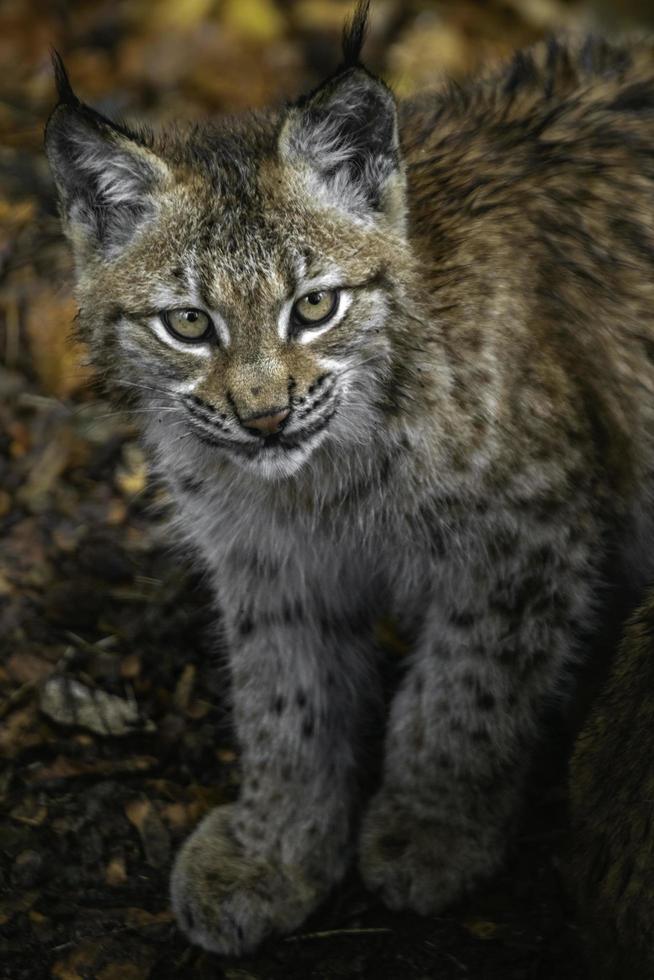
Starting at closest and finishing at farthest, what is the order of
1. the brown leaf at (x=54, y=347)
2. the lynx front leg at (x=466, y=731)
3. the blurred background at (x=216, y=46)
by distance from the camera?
the lynx front leg at (x=466, y=731)
the brown leaf at (x=54, y=347)
the blurred background at (x=216, y=46)

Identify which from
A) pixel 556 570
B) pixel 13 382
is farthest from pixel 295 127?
pixel 13 382

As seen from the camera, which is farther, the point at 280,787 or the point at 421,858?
the point at 280,787

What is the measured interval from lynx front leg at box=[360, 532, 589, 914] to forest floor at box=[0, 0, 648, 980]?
12 centimetres

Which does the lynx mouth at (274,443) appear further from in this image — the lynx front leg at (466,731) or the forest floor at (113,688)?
the lynx front leg at (466,731)

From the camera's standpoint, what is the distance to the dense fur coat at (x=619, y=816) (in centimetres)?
296

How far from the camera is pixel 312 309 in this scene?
3.40 m

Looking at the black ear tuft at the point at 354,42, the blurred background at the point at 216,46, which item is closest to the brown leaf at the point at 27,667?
the black ear tuft at the point at 354,42

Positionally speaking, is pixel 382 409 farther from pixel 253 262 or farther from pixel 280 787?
pixel 280 787

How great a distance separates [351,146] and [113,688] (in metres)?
2.12

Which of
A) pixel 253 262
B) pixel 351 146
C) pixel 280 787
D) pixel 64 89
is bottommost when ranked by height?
pixel 280 787

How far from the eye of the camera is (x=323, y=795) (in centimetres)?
418

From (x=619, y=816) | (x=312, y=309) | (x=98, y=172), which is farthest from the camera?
(x=98, y=172)

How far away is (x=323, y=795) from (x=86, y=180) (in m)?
1.98

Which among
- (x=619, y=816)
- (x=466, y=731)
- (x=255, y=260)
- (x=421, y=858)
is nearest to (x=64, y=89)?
(x=255, y=260)
